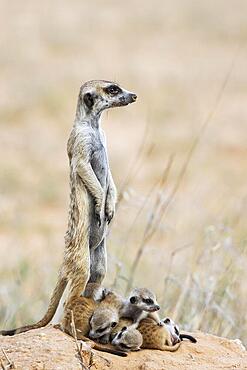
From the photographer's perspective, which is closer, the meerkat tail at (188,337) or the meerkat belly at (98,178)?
the meerkat belly at (98,178)

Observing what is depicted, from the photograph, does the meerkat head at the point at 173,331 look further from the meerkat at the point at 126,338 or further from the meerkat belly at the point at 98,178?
the meerkat belly at the point at 98,178

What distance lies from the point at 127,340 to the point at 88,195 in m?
0.57

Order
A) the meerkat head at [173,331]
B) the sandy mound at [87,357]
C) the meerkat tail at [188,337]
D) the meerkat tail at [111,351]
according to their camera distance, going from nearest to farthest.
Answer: the sandy mound at [87,357] → the meerkat tail at [111,351] → the meerkat head at [173,331] → the meerkat tail at [188,337]

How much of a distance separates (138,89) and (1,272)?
1021 centimetres

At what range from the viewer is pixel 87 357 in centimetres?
411

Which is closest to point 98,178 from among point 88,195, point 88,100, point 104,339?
point 88,195

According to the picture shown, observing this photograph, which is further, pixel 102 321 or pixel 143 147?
pixel 143 147

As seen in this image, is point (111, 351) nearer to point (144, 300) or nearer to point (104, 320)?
point (104, 320)

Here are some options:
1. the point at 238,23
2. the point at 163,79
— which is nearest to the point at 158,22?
the point at 238,23

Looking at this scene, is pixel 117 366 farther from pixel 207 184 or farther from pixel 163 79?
pixel 163 79

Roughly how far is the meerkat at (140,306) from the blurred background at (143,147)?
1000 mm

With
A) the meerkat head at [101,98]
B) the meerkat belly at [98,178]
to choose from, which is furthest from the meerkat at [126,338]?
the meerkat head at [101,98]

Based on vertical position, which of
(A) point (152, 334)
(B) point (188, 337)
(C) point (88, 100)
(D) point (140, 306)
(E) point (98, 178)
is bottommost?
(B) point (188, 337)

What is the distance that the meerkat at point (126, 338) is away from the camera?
13.7 ft
